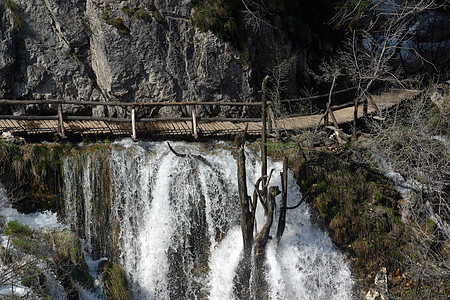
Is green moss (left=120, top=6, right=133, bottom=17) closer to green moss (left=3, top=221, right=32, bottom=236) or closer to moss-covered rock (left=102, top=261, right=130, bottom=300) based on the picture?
green moss (left=3, top=221, right=32, bottom=236)

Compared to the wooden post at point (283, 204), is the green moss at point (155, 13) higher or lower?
higher

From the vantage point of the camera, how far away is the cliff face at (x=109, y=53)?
527 inches

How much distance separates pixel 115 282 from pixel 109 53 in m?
6.51

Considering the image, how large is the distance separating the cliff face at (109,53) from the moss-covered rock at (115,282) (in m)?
5.09

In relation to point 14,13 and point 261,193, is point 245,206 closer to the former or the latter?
point 261,193

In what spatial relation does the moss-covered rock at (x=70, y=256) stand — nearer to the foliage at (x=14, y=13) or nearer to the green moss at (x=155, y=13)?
the foliage at (x=14, y=13)

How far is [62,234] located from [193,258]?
300cm

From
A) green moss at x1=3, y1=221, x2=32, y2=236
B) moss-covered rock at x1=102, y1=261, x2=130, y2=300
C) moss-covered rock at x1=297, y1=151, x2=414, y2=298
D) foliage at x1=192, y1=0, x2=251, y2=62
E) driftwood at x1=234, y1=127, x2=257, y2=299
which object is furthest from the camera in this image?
foliage at x1=192, y1=0, x2=251, y2=62

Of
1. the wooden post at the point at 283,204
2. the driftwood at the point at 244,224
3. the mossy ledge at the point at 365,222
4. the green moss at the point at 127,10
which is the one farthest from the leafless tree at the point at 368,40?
the green moss at the point at 127,10

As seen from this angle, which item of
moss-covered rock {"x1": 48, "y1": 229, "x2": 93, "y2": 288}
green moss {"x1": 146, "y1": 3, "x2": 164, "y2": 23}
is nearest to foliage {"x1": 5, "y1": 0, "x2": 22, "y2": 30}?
green moss {"x1": 146, "y1": 3, "x2": 164, "y2": 23}

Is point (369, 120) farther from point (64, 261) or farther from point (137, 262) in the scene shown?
point (64, 261)

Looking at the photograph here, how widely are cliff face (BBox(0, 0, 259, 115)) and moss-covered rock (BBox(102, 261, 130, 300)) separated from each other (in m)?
5.09

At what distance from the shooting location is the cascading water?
11.0 meters

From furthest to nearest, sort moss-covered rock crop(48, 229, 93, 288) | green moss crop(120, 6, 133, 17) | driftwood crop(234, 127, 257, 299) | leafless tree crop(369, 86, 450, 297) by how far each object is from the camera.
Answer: green moss crop(120, 6, 133, 17) → leafless tree crop(369, 86, 450, 297) → driftwood crop(234, 127, 257, 299) → moss-covered rock crop(48, 229, 93, 288)
